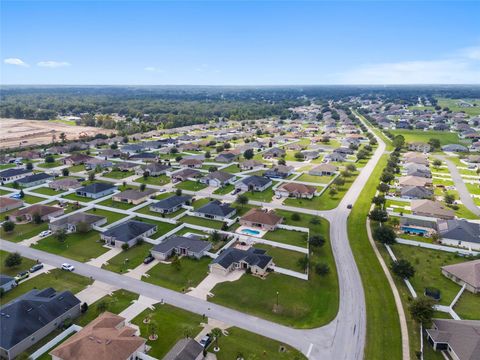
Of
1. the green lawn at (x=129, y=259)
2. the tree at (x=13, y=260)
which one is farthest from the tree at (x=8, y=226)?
the green lawn at (x=129, y=259)

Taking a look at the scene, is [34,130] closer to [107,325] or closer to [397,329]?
[107,325]

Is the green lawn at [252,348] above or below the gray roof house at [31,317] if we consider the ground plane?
below

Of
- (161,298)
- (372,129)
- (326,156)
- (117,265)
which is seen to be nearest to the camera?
(161,298)

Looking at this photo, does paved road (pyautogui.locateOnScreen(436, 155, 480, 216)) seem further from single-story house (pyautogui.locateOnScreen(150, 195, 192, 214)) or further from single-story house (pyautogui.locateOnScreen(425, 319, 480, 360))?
single-story house (pyautogui.locateOnScreen(150, 195, 192, 214))

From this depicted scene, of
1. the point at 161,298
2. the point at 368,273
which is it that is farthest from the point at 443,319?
the point at 161,298

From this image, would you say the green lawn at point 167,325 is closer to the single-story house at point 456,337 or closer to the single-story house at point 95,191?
the single-story house at point 456,337

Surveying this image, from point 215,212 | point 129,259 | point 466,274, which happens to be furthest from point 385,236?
point 129,259
